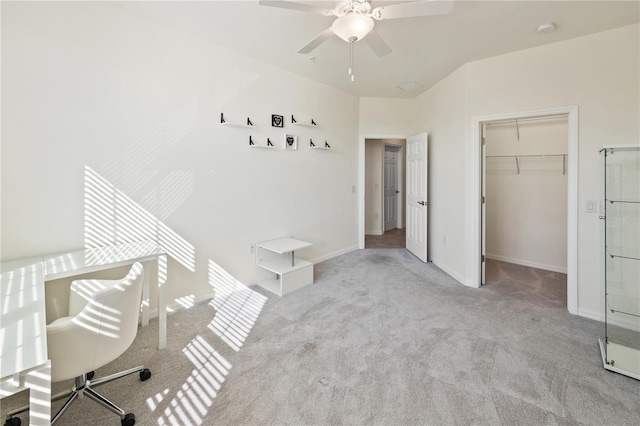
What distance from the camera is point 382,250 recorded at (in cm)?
524

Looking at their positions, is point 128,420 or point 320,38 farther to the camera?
point 320,38

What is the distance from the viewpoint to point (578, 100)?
108 inches

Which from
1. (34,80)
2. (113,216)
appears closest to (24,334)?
(113,216)

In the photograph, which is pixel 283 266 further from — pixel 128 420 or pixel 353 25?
pixel 353 25

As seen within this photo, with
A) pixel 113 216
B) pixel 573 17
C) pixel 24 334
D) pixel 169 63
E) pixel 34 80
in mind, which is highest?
pixel 573 17

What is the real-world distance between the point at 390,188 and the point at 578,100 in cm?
438

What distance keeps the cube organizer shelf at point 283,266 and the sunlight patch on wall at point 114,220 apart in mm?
1057

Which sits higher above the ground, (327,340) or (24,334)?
(24,334)

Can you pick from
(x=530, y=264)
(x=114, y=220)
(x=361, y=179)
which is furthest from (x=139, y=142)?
(x=530, y=264)

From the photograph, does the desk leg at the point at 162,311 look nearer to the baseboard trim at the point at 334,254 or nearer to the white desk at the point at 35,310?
the white desk at the point at 35,310

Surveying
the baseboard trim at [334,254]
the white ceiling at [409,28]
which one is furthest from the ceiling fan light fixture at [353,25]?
the baseboard trim at [334,254]

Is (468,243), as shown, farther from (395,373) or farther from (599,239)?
(395,373)

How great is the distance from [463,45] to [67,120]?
12.0 feet

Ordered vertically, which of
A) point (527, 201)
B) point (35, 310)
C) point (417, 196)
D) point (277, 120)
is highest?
point (277, 120)
